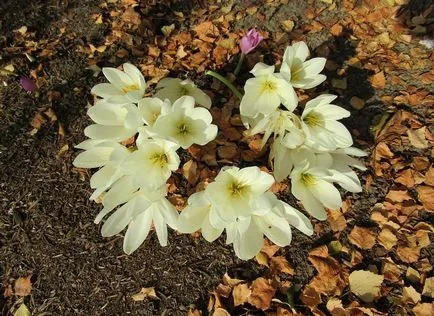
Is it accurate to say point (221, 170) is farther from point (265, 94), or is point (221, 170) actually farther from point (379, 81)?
point (379, 81)

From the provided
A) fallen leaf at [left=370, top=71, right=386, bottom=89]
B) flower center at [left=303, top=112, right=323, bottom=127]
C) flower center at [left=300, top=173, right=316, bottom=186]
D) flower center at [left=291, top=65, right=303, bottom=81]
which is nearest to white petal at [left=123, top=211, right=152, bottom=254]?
flower center at [left=300, top=173, right=316, bottom=186]

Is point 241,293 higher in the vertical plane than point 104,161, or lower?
lower

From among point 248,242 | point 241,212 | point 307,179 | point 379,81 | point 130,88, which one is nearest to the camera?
point 241,212

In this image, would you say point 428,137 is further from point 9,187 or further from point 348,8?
point 9,187

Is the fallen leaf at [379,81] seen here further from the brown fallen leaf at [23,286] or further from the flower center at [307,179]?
the brown fallen leaf at [23,286]

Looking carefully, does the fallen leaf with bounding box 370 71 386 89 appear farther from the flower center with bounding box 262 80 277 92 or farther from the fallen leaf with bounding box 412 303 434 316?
the fallen leaf with bounding box 412 303 434 316

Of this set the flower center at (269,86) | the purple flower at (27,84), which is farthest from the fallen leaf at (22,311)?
the flower center at (269,86)

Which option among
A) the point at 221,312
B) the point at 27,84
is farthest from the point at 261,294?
the point at 27,84
